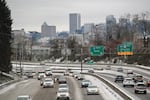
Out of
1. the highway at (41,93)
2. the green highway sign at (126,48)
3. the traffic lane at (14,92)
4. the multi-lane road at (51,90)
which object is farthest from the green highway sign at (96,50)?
the highway at (41,93)

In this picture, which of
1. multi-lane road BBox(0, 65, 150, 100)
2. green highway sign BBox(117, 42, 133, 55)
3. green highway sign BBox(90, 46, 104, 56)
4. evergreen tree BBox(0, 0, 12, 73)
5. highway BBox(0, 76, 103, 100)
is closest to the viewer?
highway BBox(0, 76, 103, 100)

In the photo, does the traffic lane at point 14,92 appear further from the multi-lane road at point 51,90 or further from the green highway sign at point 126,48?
the green highway sign at point 126,48

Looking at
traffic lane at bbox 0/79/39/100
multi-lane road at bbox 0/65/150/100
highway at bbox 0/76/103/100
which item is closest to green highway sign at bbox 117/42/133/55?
multi-lane road at bbox 0/65/150/100

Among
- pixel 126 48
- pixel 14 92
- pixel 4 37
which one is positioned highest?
pixel 4 37

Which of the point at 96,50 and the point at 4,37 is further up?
the point at 4,37

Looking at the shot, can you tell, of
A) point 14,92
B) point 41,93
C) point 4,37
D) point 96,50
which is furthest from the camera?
point 96,50

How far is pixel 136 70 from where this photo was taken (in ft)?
375

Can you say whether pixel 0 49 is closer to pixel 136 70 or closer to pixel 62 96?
pixel 136 70

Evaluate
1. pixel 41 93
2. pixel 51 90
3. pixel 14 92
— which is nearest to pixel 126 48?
pixel 51 90

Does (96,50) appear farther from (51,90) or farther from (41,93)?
(41,93)

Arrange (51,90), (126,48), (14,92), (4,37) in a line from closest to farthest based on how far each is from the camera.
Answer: (14,92) < (51,90) < (4,37) < (126,48)

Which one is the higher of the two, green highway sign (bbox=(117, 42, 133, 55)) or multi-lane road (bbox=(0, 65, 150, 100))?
green highway sign (bbox=(117, 42, 133, 55))

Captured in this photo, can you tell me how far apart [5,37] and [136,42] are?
278ft

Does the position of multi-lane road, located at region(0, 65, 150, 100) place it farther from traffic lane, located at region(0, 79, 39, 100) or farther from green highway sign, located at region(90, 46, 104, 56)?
green highway sign, located at region(90, 46, 104, 56)
